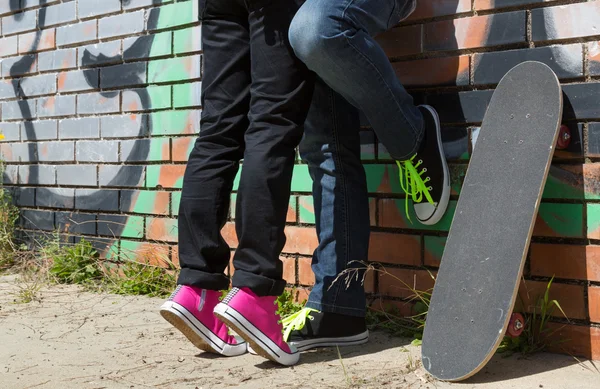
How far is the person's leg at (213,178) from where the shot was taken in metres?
2.09

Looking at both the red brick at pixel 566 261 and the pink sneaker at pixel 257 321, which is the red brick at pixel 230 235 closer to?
the pink sneaker at pixel 257 321

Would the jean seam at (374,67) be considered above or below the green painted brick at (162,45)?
below

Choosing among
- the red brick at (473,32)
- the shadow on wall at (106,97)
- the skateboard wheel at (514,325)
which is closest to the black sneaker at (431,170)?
the red brick at (473,32)

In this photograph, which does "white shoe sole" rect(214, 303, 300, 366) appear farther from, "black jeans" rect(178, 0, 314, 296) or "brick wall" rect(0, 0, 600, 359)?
"brick wall" rect(0, 0, 600, 359)

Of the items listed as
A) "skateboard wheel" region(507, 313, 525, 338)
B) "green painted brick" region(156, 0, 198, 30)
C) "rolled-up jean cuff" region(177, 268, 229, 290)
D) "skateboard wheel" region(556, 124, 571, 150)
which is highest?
"green painted brick" region(156, 0, 198, 30)

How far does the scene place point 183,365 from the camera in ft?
6.81

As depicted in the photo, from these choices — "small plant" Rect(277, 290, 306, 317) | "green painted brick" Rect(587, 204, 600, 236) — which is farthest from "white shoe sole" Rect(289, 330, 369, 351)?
"green painted brick" Rect(587, 204, 600, 236)

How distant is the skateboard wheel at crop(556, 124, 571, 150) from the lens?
2.05 m

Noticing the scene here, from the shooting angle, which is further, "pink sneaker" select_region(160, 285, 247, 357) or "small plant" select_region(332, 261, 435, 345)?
"small plant" select_region(332, 261, 435, 345)

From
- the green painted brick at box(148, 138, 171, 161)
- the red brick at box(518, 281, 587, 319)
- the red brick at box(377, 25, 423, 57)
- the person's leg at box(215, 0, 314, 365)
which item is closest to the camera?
the person's leg at box(215, 0, 314, 365)

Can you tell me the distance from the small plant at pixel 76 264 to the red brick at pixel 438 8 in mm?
1966

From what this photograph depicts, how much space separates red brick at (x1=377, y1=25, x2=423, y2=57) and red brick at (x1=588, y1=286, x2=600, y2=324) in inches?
36.8

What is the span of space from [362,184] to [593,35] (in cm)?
80

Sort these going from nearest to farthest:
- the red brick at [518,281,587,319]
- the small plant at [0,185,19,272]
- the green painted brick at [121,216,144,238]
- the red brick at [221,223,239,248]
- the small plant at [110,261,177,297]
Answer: the red brick at [518,281,587,319], the red brick at [221,223,239,248], the small plant at [110,261,177,297], the green painted brick at [121,216,144,238], the small plant at [0,185,19,272]
